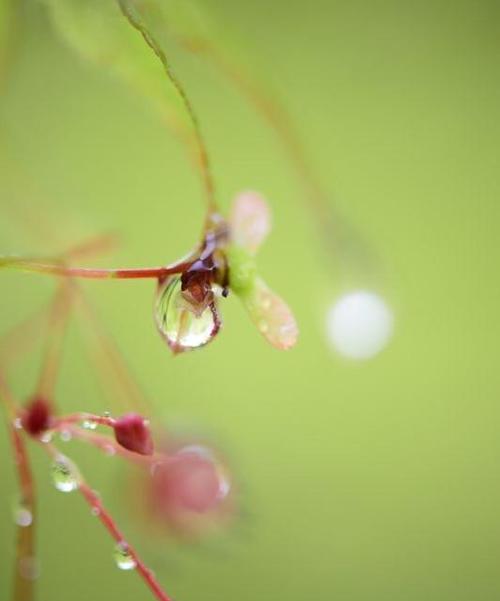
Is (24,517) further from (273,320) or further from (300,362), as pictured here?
(300,362)

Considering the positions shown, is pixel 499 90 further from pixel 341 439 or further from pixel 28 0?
pixel 28 0

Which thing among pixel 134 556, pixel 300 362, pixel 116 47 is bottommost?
pixel 134 556

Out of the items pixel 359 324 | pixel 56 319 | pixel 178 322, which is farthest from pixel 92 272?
pixel 359 324

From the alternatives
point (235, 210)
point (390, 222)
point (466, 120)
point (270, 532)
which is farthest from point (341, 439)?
point (235, 210)

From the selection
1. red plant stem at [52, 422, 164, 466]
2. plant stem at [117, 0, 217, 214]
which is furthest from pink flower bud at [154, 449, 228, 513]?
plant stem at [117, 0, 217, 214]

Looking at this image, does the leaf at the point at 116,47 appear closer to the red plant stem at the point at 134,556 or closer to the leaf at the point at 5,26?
the leaf at the point at 5,26

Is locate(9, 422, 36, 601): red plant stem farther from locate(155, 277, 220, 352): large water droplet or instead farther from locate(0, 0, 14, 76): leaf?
locate(0, 0, 14, 76): leaf
